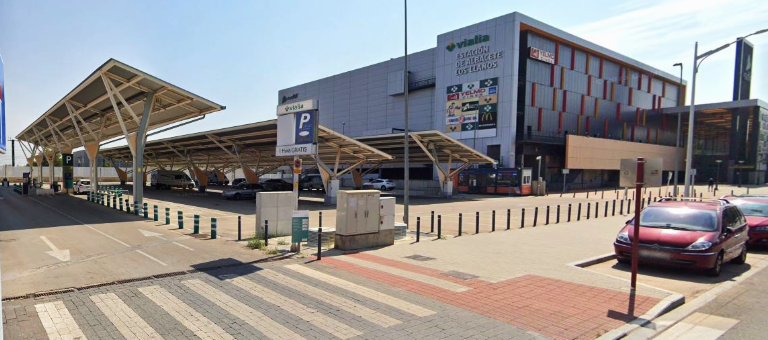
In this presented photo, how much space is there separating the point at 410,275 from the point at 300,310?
117 inches

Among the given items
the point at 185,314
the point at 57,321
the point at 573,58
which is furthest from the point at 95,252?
the point at 573,58

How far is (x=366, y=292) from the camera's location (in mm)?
7570

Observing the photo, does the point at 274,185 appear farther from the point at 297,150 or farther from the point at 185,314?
the point at 185,314

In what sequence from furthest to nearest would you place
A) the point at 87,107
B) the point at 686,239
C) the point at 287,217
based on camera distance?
the point at 87,107 → the point at 287,217 → the point at 686,239

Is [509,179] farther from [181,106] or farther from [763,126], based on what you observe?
[763,126]

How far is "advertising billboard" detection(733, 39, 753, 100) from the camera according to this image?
6869cm

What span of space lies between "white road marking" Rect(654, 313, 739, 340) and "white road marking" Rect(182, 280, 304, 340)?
5.19 metres

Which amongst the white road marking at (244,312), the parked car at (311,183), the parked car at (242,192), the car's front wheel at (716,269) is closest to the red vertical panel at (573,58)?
the parked car at (311,183)

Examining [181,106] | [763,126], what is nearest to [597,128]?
[763,126]

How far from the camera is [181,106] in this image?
2614cm

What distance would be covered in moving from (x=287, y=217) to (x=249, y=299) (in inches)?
302

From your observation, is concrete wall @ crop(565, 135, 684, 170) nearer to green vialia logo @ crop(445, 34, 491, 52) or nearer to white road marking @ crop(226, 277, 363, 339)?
green vialia logo @ crop(445, 34, 491, 52)

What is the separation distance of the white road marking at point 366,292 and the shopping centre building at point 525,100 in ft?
114

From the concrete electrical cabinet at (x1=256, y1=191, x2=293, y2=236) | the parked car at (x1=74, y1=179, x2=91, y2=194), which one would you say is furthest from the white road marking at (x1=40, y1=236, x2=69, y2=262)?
the parked car at (x1=74, y1=179, x2=91, y2=194)
